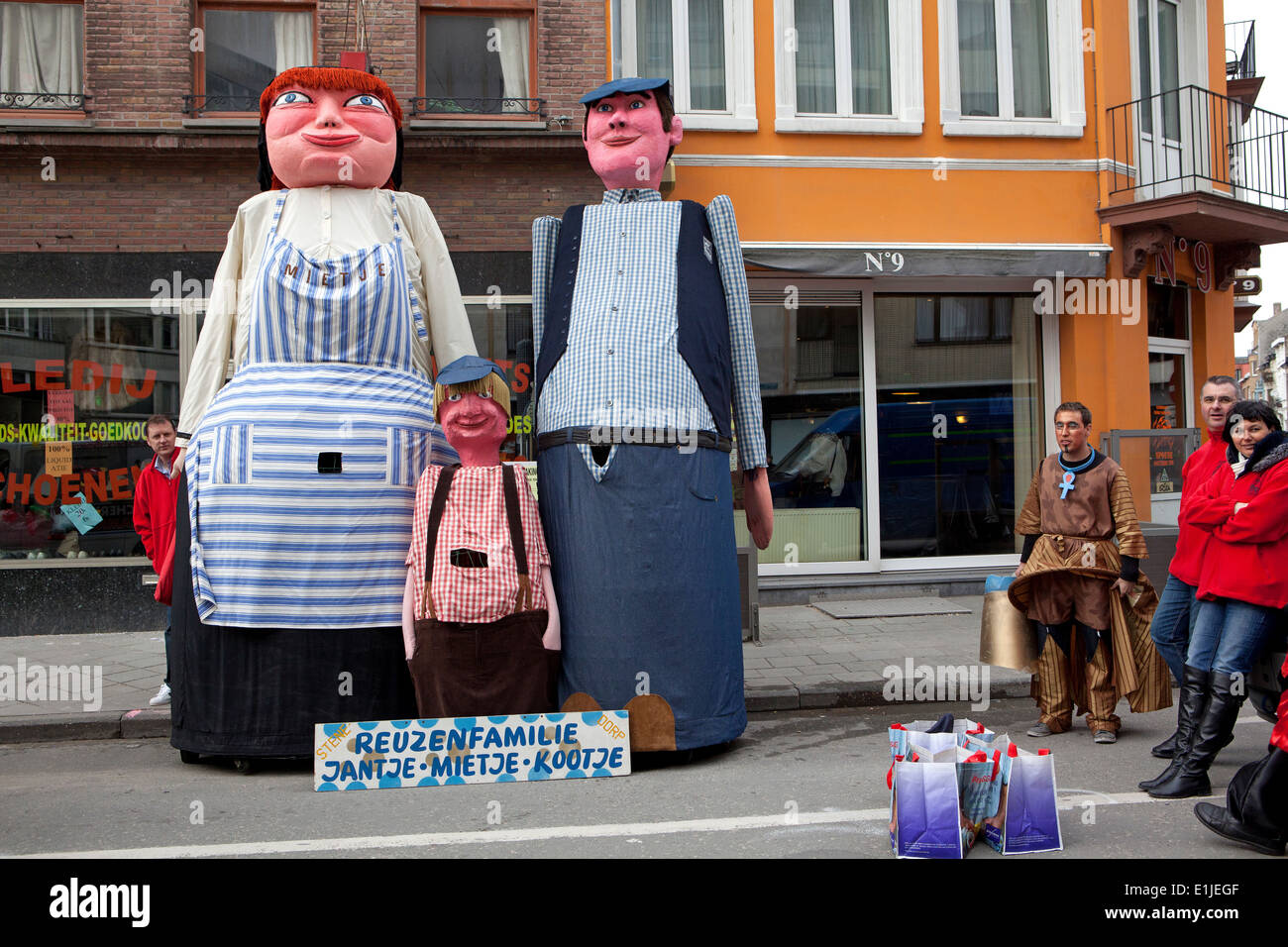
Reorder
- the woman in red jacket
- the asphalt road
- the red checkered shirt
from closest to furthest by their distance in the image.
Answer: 1. the asphalt road
2. the woman in red jacket
3. the red checkered shirt

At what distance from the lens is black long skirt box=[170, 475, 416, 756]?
4.72m

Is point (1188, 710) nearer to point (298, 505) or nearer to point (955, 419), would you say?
point (298, 505)

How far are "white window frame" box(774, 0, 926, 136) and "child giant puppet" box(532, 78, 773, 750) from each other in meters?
5.97

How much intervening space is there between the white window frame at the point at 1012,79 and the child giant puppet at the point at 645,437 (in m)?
6.77

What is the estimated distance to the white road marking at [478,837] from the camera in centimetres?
388

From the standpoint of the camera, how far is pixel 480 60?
10.3m

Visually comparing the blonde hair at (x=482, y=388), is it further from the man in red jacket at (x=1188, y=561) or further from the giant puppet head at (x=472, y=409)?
the man in red jacket at (x=1188, y=561)

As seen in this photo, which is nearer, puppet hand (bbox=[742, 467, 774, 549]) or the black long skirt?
the black long skirt

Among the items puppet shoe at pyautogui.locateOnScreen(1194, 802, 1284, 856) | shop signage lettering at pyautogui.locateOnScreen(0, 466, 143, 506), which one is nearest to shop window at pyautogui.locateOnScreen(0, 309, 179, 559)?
shop signage lettering at pyautogui.locateOnScreen(0, 466, 143, 506)

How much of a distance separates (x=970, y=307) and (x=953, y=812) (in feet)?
28.4

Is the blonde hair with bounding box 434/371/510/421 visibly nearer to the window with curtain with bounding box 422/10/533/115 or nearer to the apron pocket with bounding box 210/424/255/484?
the apron pocket with bounding box 210/424/255/484

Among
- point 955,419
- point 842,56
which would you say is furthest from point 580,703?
point 842,56

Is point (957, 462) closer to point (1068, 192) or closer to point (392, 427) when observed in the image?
point (1068, 192)
